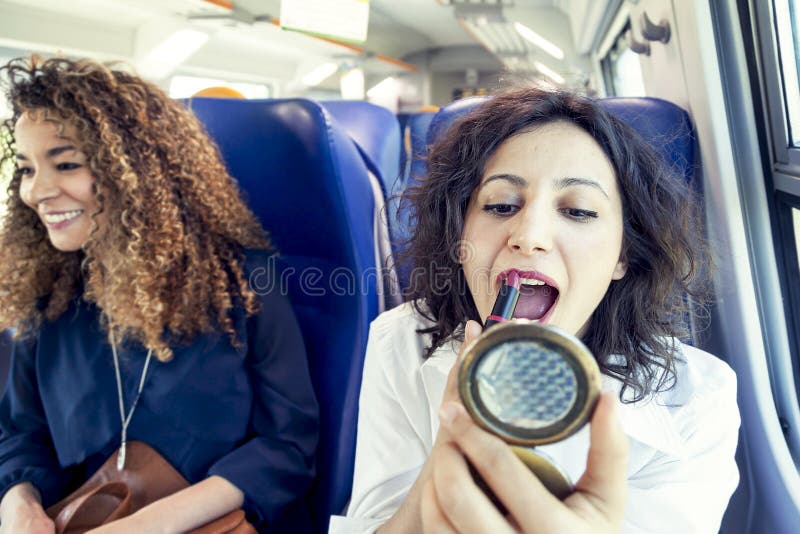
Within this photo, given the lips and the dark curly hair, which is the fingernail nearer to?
the lips

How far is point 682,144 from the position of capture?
1.18m

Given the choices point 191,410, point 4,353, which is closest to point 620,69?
point 191,410

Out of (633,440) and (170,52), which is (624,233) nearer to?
(633,440)

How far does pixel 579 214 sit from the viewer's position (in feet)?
2.53

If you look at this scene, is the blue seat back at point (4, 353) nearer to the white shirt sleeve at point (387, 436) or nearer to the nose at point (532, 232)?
the white shirt sleeve at point (387, 436)

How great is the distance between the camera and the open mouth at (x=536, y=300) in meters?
0.76

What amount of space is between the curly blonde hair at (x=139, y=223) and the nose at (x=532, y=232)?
671mm

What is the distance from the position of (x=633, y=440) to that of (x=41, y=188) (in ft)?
3.96

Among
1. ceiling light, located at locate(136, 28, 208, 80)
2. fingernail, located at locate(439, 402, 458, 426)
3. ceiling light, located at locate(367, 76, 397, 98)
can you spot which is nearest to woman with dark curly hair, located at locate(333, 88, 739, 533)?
fingernail, located at locate(439, 402, 458, 426)

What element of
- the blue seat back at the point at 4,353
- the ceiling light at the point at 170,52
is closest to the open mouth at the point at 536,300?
the blue seat back at the point at 4,353

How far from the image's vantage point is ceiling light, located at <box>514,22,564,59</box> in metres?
5.20

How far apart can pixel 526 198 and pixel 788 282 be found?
75cm

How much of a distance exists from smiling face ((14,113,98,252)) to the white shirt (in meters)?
0.71

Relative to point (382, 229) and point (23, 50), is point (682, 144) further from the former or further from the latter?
point (23, 50)
